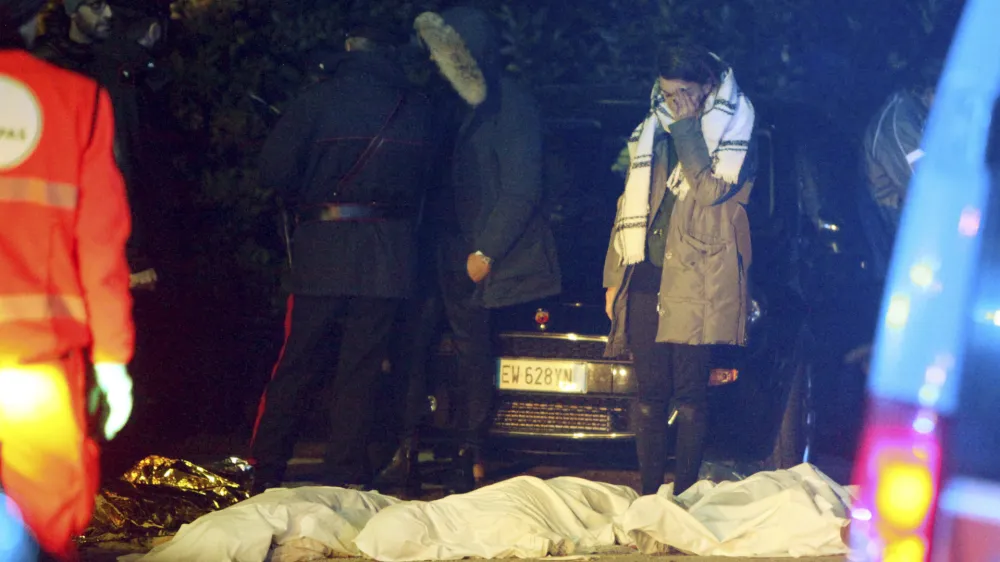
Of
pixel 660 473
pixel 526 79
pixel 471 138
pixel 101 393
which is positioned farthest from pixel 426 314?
pixel 101 393

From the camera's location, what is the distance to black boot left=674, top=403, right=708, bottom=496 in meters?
5.84

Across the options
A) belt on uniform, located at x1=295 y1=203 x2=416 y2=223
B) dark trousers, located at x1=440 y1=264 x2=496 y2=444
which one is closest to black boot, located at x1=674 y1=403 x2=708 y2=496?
dark trousers, located at x1=440 y1=264 x2=496 y2=444

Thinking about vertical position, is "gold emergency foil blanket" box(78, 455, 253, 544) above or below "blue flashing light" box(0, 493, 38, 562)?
below

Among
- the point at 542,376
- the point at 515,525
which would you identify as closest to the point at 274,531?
the point at 515,525

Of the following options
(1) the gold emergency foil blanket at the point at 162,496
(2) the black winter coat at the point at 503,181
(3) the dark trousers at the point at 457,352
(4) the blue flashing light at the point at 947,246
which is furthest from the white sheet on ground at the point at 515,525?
(4) the blue flashing light at the point at 947,246

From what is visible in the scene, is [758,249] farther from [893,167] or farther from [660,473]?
[660,473]

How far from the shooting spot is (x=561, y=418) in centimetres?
603

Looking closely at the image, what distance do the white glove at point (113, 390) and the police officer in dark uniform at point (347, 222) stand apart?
2669 millimetres

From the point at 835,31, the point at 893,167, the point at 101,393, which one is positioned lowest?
the point at 101,393

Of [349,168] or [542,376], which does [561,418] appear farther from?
[349,168]

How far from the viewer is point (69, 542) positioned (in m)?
3.04

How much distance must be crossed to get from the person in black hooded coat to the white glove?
9.22 ft

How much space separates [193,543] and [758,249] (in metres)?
2.94

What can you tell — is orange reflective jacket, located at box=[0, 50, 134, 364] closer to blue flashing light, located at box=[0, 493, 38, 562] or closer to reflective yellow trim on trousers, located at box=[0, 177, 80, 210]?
reflective yellow trim on trousers, located at box=[0, 177, 80, 210]
